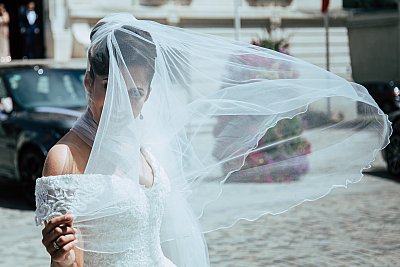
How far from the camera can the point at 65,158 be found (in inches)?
104

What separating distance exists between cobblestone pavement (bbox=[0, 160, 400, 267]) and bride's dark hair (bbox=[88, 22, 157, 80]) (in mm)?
4348

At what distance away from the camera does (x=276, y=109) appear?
338 centimetres

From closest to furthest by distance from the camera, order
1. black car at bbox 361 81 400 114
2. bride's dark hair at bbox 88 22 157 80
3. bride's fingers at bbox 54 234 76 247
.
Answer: bride's fingers at bbox 54 234 76 247, bride's dark hair at bbox 88 22 157 80, black car at bbox 361 81 400 114

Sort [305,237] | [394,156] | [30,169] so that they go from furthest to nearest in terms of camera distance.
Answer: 1. [394,156]
2. [30,169]
3. [305,237]

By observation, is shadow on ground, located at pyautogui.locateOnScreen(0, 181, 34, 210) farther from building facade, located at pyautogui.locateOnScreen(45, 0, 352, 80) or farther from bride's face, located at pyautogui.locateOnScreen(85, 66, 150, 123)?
building facade, located at pyautogui.locateOnScreen(45, 0, 352, 80)

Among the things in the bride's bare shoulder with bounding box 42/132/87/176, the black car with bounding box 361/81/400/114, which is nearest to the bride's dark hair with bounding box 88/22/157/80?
the bride's bare shoulder with bounding box 42/132/87/176

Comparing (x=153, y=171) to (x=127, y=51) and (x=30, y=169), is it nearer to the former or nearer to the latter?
(x=127, y=51)

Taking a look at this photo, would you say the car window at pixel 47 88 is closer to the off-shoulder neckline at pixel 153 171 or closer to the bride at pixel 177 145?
the bride at pixel 177 145

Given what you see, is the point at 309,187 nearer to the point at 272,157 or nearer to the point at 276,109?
the point at 272,157

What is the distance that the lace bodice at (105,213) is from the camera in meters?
2.61

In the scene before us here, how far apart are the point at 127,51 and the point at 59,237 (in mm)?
699

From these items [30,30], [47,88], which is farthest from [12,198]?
[30,30]

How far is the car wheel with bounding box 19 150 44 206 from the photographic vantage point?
10539 mm

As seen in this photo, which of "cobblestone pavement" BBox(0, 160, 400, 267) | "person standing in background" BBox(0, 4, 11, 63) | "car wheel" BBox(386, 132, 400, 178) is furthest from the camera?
"person standing in background" BBox(0, 4, 11, 63)
